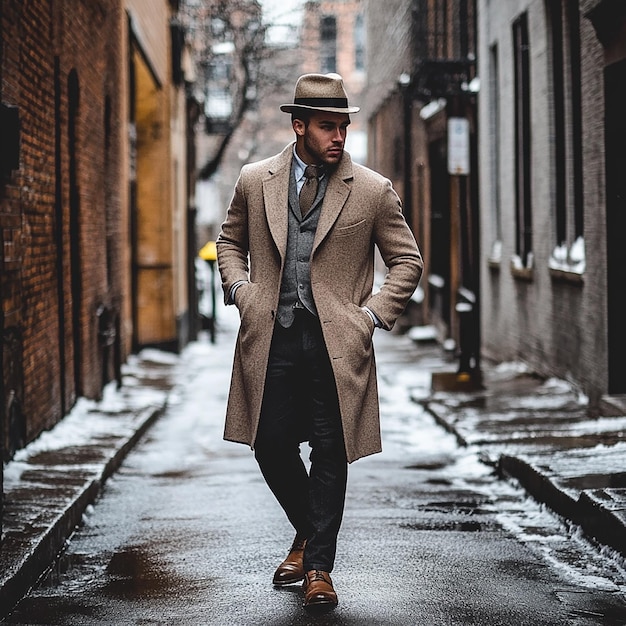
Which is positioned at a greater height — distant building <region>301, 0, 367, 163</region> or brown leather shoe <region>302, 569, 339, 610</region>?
distant building <region>301, 0, 367, 163</region>

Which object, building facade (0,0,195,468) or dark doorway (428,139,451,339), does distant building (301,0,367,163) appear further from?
building facade (0,0,195,468)

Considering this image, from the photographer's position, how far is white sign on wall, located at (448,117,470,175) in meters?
14.8

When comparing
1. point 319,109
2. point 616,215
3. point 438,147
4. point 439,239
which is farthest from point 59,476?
point 439,239

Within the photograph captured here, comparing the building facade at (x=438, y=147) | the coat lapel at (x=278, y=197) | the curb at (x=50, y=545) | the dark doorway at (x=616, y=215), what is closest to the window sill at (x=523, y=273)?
the building facade at (x=438, y=147)

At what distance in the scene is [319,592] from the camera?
17.3 ft

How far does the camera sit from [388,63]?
32000 millimetres

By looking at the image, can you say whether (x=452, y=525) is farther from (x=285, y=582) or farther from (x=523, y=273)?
(x=523, y=273)

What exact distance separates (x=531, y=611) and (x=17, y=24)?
5.45 m

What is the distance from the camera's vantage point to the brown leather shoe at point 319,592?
5.27 m

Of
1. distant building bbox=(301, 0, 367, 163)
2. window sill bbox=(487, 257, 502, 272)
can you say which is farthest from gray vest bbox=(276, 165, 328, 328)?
distant building bbox=(301, 0, 367, 163)

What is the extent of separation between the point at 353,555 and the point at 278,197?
73.4 inches

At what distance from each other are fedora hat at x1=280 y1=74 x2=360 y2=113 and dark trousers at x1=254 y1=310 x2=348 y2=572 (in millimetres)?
817

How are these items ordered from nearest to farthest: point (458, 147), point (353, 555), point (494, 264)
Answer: point (353, 555)
point (458, 147)
point (494, 264)

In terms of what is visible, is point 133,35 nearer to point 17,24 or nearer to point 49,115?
point 49,115
